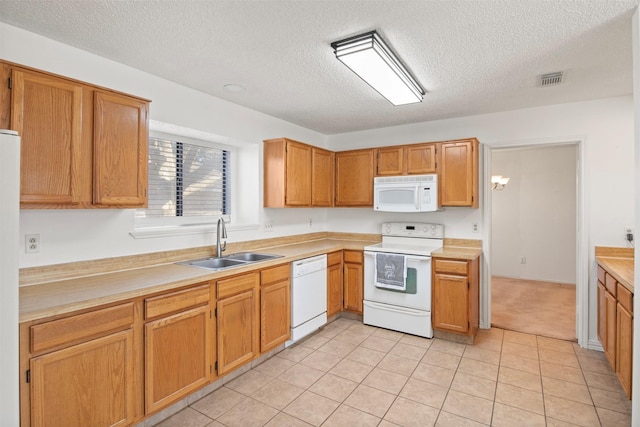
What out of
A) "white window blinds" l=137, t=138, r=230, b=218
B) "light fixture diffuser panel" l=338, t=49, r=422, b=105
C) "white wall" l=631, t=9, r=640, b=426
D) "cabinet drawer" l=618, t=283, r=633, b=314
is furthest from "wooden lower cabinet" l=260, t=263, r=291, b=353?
"cabinet drawer" l=618, t=283, r=633, b=314

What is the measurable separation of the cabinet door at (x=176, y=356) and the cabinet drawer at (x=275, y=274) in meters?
0.60

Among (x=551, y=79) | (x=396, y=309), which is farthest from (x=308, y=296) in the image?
(x=551, y=79)

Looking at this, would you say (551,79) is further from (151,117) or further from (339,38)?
(151,117)

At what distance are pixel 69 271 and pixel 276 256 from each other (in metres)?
1.58

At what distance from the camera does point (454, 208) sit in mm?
3887

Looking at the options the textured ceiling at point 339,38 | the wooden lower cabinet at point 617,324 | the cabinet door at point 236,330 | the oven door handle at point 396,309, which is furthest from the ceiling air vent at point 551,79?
the cabinet door at point 236,330

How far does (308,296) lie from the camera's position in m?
3.33

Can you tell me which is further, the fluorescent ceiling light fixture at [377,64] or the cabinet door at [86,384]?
the fluorescent ceiling light fixture at [377,64]

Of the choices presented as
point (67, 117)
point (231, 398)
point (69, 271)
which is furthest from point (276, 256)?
point (67, 117)

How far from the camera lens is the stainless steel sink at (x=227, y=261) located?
2776mm

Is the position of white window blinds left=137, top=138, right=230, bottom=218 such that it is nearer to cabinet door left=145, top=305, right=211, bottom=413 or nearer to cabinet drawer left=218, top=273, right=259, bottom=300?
cabinet drawer left=218, top=273, right=259, bottom=300

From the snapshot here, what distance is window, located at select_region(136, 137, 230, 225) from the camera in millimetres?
2871

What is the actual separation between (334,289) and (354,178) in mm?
1467

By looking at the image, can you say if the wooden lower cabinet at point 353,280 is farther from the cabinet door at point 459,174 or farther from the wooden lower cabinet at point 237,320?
the wooden lower cabinet at point 237,320
